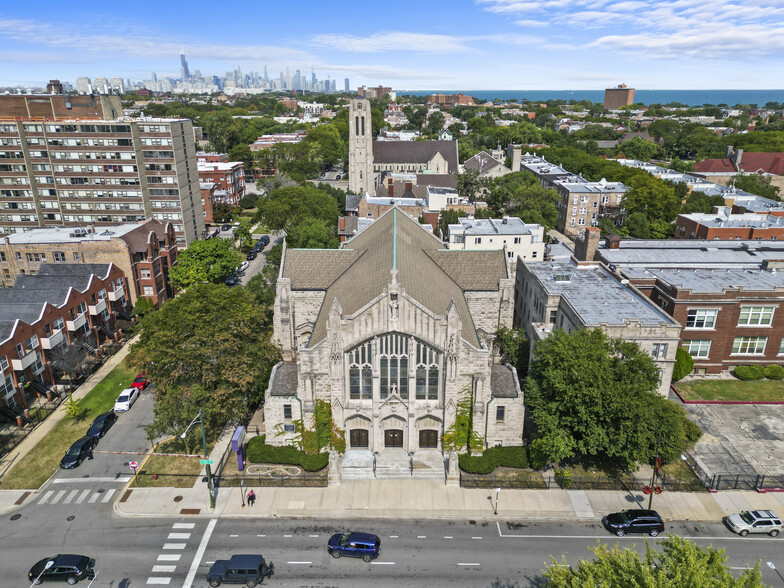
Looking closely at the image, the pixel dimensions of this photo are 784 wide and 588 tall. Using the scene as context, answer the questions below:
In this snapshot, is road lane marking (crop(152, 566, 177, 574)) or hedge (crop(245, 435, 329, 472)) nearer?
road lane marking (crop(152, 566, 177, 574))

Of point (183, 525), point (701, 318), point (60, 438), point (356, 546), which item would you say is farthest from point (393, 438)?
point (701, 318)

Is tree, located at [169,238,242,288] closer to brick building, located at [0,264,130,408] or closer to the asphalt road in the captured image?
Answer: brick building, located at [0,264,130,408]

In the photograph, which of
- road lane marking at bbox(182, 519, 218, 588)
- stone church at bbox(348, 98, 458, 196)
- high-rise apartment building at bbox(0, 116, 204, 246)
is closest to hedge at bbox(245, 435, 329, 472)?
road lane marking at bbox(182, 519, 218, 588)

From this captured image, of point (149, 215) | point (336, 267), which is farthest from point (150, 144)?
point (336, 267)

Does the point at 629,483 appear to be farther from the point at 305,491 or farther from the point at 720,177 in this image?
the point at 720,177

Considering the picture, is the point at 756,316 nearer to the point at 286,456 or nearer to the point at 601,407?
the point at 601,407

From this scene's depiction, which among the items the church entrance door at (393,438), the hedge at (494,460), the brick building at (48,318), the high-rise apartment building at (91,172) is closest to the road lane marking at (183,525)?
the church entrance door at (393,438)
